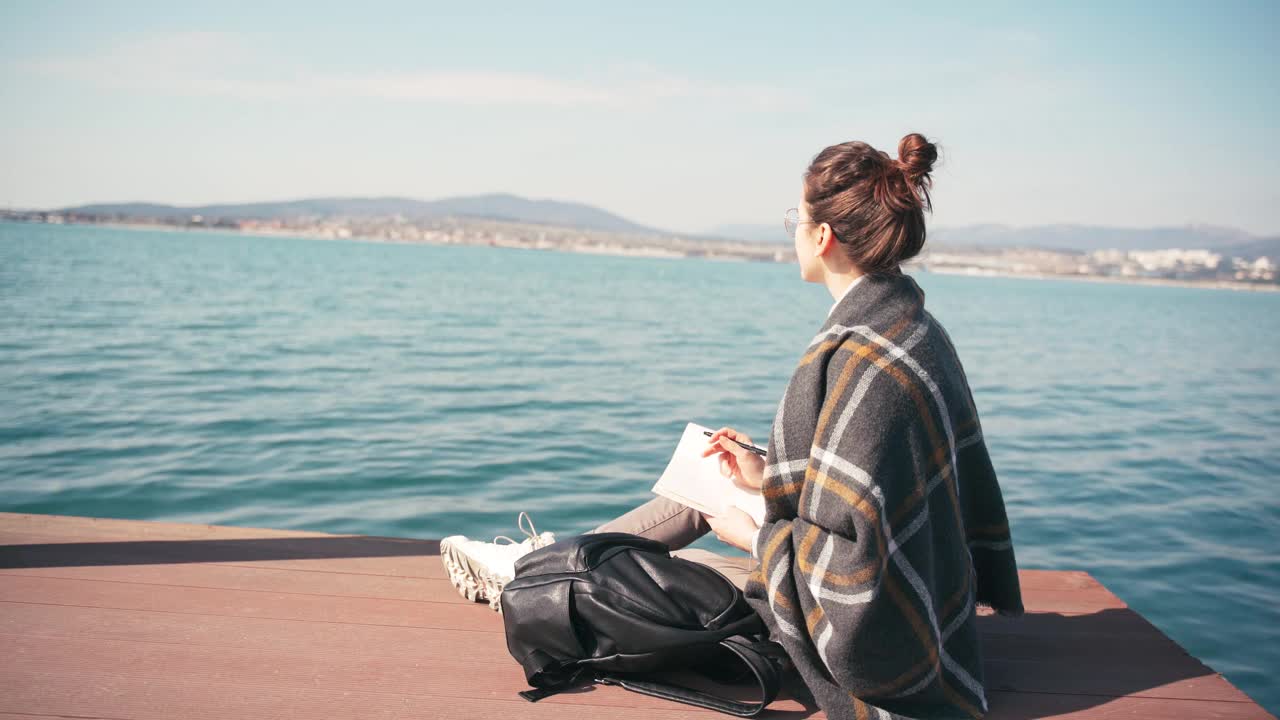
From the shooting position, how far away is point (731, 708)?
2102 mm

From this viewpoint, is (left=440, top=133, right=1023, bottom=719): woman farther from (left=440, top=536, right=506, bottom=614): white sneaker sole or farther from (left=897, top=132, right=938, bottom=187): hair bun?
(left=440, top=536, right=506, bottom=614): white sneaker sole

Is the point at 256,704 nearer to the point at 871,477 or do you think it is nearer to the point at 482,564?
the point at 482,564

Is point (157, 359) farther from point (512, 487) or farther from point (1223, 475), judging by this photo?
point (1223, 475)

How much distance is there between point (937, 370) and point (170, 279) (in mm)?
36308

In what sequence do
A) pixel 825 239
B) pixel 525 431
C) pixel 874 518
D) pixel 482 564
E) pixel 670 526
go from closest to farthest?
1. pixel 874 518
2. pixel 825 239
3. pixel 670 526
4. pixel 482 564
5. pixel 525 431

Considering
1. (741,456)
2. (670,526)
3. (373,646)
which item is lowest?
(373,646)

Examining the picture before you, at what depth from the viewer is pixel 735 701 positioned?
2.15m

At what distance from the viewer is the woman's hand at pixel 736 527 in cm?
221

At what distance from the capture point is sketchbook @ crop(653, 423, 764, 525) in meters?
2.34

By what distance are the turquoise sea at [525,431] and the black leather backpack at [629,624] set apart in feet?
12.4

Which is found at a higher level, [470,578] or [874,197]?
[874,197]

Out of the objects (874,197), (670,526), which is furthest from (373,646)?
(874,197)

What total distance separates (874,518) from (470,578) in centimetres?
142

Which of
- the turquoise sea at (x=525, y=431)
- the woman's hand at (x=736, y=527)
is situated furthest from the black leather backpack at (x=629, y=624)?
the turquoise sea at (x=525, y=431)
